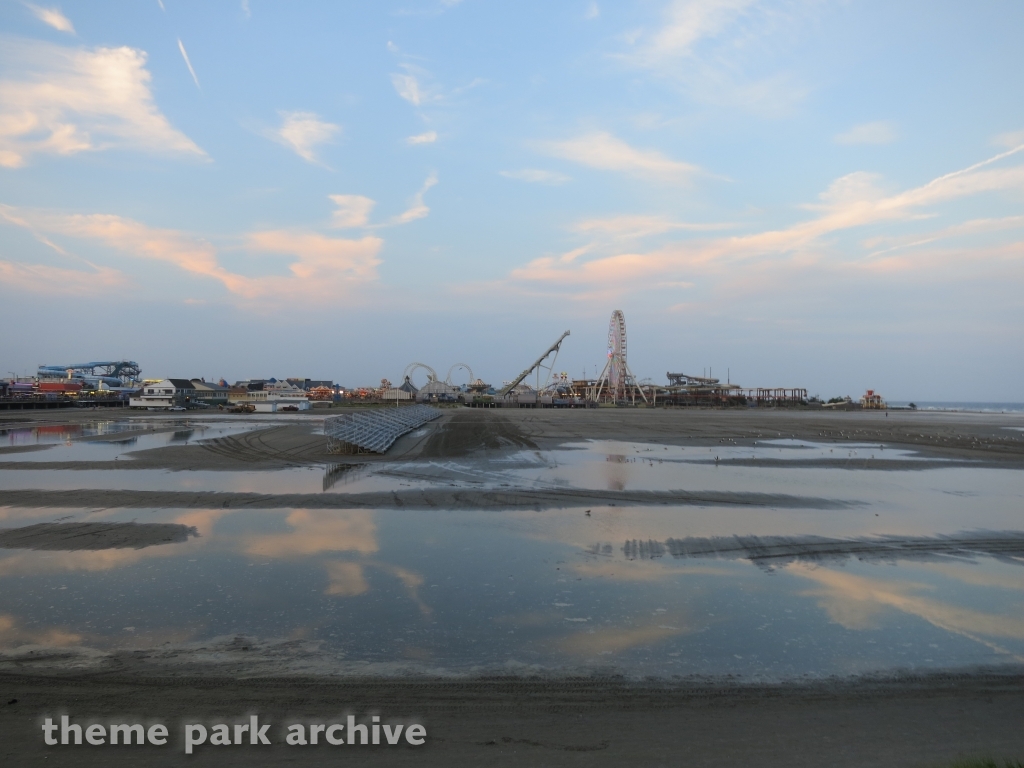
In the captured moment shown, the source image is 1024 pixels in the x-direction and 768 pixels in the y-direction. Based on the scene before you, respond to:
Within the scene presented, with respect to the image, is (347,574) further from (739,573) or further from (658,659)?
(739,573)

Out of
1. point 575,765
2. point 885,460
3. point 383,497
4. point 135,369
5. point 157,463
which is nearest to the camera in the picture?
point 575,765

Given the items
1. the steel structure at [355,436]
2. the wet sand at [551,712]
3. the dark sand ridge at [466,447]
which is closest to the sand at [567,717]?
the wet sand at [551,712]

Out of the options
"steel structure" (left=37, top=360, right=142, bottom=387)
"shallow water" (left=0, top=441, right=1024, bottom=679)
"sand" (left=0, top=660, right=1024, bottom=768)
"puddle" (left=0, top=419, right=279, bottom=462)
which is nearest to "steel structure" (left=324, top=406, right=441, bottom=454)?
"puddle" (left=0, top=419, right=279, bottom=462)

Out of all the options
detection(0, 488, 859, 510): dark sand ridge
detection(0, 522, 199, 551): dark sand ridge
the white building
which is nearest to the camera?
detection(0, 522, 199, 551): dark sand ridge

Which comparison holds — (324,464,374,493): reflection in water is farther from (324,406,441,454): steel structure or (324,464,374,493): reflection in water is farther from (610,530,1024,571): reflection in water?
(610,530,1024,571): reflection in water

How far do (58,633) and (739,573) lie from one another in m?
9.70

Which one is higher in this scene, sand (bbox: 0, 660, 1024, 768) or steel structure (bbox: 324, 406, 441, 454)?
steel structure (bbox: 324, 406, 441, 454)

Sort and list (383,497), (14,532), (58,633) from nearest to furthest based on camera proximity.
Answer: (58,633), (14,532), (383,497)

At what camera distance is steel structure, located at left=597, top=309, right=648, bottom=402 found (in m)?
149

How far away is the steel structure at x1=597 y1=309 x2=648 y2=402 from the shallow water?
133 m

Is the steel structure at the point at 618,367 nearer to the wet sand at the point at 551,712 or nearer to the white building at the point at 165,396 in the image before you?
the white building at the point at 165,396

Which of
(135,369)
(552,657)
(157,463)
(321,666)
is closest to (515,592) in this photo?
(552,657)

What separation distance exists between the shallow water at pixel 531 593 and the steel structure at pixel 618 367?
132806 mm

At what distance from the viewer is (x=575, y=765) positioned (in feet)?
16.9
